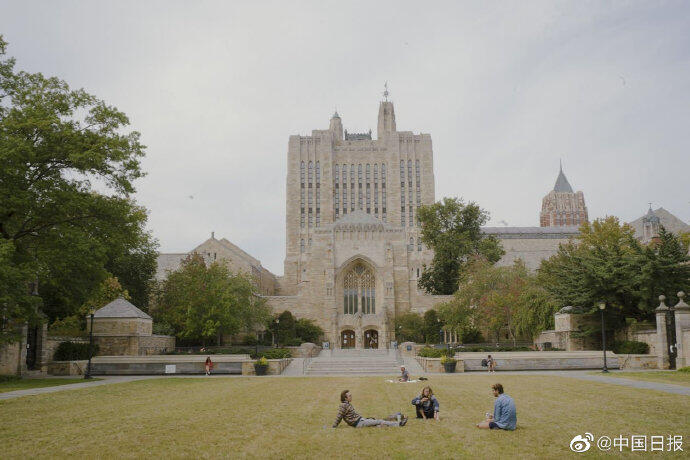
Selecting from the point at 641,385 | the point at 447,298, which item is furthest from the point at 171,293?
the point at 641,385

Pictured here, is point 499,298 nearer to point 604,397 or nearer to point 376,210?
point 604,397

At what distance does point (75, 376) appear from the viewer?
27547 mm

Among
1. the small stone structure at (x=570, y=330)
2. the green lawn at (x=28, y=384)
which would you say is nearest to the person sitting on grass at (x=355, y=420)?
the green lawn at (x=28, y=384)

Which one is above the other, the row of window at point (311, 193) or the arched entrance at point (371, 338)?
the row of window at point (311, 193)

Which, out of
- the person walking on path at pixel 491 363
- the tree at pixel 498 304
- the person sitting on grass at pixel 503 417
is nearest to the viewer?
the person sitting on grass at pixel 503 417

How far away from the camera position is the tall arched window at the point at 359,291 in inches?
2379

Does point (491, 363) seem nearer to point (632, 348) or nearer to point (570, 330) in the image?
point (632, 348)

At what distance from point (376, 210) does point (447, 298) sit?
34.9 metres

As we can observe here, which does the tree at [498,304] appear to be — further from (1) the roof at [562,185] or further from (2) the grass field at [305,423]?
(1) the roof at [562,185]

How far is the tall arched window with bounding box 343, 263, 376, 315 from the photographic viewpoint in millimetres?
60438

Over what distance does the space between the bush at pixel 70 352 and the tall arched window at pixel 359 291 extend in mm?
31132

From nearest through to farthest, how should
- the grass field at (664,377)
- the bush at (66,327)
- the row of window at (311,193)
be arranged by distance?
the grass field at (664,377) < the bush at (66,327) < the row of window at (311,193)

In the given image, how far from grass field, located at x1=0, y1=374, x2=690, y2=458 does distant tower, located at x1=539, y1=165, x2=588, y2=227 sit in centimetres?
12452

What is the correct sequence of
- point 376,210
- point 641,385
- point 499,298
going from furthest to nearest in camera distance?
point 376,210 → point 499,298 → point 641,385
